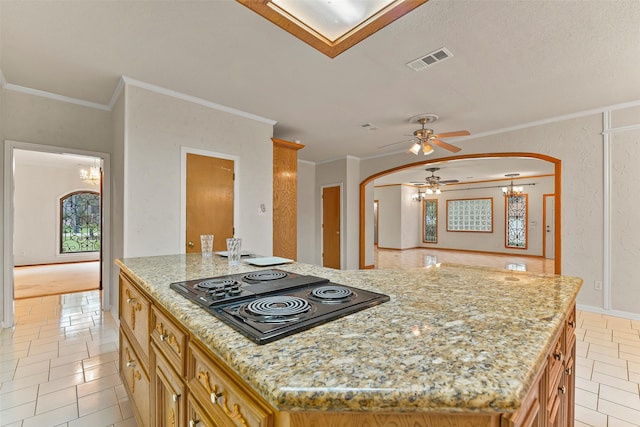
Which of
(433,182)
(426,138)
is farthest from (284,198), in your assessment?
(433,182)

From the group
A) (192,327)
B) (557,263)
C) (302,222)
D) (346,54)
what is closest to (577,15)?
(346,54)

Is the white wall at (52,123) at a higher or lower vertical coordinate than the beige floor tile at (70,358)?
higher

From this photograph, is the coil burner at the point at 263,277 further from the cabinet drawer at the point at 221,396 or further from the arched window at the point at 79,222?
the arched window at the point at 79,222

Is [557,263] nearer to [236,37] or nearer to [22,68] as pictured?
[236,37]

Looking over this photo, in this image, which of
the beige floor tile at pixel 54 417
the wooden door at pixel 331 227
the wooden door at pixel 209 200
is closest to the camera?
the beige floor tile at pixel 54 417

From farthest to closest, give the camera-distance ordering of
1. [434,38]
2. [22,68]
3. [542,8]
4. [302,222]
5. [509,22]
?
[302,222], [22,68], [434,38], [509,22], [542,8]

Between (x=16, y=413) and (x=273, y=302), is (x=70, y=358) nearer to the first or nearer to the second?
(x=16, y=413)

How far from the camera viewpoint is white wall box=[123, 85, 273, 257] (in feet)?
9.87

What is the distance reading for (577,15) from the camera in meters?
2.01

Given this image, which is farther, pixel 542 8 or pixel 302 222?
pixel 302 222

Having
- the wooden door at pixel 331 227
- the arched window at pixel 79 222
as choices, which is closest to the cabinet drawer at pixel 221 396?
the wooden door at pixel 331 227

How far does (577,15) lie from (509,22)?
43 centimetres

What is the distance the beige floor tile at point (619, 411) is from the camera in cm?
181

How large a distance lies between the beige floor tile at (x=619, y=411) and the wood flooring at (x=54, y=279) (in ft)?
21.3
